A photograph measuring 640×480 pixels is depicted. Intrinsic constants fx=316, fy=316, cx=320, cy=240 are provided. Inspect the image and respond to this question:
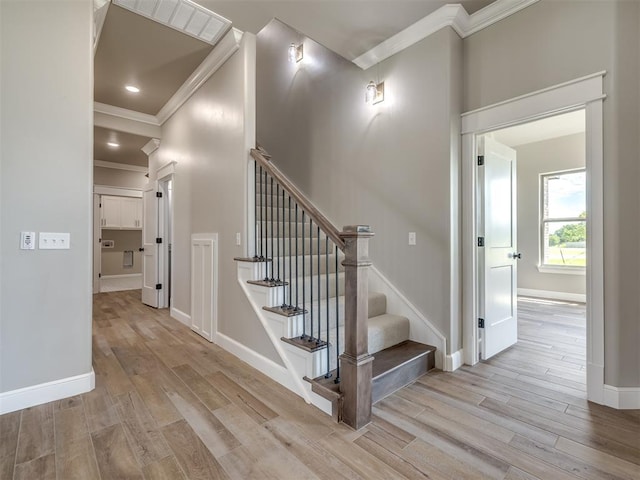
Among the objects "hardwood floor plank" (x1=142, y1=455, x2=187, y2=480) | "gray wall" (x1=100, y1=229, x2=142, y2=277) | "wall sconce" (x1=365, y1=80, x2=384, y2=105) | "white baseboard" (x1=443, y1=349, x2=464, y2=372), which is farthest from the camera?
"gray wall" (x1=100, y1=229, x2=142, y2=277)

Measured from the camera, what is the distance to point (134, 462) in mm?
1530

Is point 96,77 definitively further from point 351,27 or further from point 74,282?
point 351,27

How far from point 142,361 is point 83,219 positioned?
4.40 feet

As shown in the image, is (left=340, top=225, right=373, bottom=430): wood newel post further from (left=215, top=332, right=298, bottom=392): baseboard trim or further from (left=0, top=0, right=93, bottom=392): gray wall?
(left=0, top=0, right=93, bottom=392): gray wall

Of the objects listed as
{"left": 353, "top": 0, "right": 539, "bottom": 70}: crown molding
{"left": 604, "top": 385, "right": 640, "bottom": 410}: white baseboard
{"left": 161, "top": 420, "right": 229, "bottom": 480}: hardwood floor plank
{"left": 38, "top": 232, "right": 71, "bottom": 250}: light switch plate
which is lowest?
{"left": 161, "top": 420, "right": 229, "bottom": 480}: hardwood floor plank

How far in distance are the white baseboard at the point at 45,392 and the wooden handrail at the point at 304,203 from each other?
77.1 inches

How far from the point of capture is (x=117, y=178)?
710cm

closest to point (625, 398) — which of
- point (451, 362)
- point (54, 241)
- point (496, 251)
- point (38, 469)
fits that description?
point (451, 362)

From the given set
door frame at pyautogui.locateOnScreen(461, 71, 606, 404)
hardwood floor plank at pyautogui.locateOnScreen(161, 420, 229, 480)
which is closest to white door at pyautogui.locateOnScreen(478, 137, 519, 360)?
door frame at pyautogui.locateOnScreen(461, 71, 606, 404)

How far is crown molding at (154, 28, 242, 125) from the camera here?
2.90 meters

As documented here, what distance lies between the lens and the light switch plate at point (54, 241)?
2.12 metres

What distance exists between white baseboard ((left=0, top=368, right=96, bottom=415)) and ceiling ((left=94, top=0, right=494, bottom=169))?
2835 millimetres

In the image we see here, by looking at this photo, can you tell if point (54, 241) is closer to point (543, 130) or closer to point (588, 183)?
point (588, 183)

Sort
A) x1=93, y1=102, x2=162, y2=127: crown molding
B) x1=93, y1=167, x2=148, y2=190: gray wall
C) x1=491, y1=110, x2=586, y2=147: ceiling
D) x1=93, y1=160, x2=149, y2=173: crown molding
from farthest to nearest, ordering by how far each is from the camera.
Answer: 1. x1=93, y1=167, x2=148, y2=190: gray wall
2. x1=93, y1=160, x2=149, y2=173: crown molding
3. x1=491, y1=110, x2=586, y2=147: ceiling
4. x1=93, y1=102, x2=162, y2=127: crown molding
